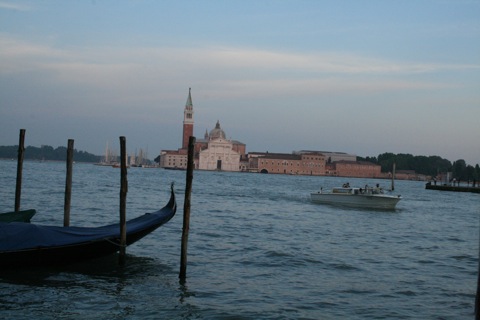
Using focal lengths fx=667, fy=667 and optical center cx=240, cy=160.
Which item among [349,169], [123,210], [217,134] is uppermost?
[217,134]

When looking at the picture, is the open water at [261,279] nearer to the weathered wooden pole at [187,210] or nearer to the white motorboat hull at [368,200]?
the weathered wooden pole at [187,210]

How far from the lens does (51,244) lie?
8.55 metres

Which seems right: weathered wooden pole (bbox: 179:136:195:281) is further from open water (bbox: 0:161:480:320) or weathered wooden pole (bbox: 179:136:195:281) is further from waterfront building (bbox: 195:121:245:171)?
waterfront building (bbox: 195:121:245:171)

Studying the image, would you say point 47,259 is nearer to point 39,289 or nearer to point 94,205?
point 39,289

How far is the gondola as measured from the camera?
8406 mm

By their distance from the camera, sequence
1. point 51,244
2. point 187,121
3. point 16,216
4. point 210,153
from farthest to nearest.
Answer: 1. point 187,121
2. point 210,153
3. point 16,216
4. point 51,244

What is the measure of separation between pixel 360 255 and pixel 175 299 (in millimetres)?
5015

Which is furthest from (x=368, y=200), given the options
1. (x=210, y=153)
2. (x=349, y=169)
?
(x=349, y=169)

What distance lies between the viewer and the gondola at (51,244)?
27.6 feet

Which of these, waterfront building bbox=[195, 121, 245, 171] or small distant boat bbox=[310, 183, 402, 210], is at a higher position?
waterfront building bbox=[195, 121, 245, 171]

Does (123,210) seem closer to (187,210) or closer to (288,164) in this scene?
(187,210)

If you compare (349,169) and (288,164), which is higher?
(288,164)

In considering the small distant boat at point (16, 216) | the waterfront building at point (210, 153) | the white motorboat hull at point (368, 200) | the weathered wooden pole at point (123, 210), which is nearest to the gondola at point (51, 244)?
the weathered wooden pole at point (123, 210)

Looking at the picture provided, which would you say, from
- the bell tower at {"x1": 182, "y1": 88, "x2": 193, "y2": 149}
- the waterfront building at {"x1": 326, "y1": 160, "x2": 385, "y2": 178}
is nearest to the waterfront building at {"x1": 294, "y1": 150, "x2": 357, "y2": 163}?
the waterfront building at {"x1": 326, "y1": 160, "x2": 385, "y2": 178}
